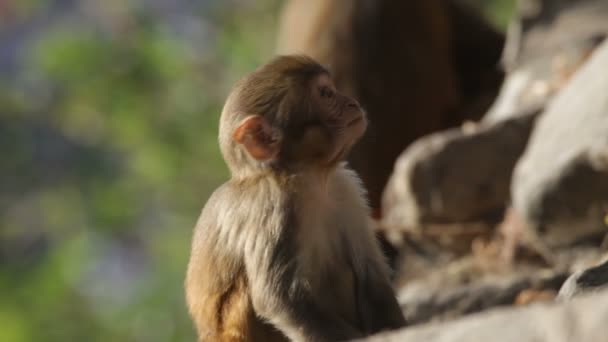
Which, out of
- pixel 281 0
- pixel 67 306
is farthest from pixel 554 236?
pixel 281 0

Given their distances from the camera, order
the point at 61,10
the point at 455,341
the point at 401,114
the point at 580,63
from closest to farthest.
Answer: the point at 455,341
the point at 580,63
the point at 401,114
the point at 61,10

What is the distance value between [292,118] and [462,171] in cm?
258

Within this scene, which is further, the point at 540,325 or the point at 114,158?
the point at 114,158

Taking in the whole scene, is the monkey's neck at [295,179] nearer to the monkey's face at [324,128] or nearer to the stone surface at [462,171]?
the monkey's face at [324,128]

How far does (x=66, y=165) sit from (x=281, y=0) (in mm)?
2717

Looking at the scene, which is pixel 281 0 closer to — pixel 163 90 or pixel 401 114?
pixel 163 90

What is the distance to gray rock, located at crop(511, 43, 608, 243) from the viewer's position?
5250 mm

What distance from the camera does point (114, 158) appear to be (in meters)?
13.0

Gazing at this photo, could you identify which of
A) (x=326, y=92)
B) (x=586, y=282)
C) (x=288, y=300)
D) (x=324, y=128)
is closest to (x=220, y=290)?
(x=288, y=300)

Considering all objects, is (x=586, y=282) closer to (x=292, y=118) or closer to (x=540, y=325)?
(x=292, y=118)

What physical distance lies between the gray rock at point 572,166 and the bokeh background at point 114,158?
6049 mm

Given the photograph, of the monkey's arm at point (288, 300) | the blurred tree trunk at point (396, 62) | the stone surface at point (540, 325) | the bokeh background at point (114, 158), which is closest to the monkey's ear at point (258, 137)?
the monkey's arm at point (288, 300)

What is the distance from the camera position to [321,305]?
4211 mm

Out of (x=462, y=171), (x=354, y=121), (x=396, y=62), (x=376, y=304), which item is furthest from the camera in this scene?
(x=396, y=62)
